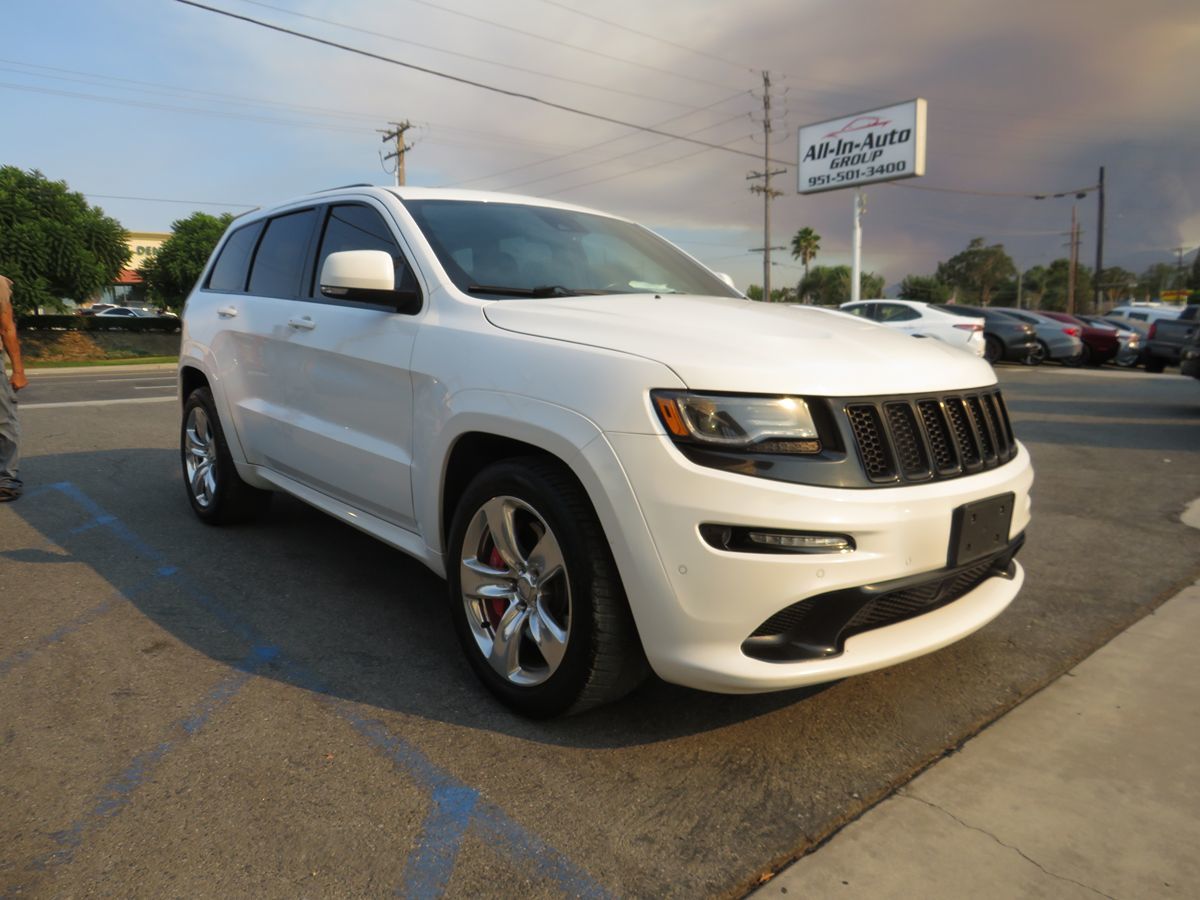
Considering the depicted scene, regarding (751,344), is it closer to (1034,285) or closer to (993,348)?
(993,348)

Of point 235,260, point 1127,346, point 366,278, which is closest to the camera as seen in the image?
point 366,278

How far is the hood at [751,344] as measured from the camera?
90.6 inches

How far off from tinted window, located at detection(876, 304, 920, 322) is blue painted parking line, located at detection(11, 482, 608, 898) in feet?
53.7

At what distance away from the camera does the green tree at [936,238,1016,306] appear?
92.9 metres

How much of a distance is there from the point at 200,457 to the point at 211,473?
222 mm

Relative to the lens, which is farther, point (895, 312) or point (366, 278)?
point (895, 312)

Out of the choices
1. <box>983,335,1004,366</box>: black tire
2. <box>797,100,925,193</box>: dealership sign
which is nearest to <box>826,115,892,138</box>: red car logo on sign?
<box>797,100,925,193</box>: dealership sign

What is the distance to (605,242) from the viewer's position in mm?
3811

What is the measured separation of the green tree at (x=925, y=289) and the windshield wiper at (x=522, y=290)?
249 ft

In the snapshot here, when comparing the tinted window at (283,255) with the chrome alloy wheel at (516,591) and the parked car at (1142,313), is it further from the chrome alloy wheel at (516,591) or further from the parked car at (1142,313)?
the parked car at (1142,313)

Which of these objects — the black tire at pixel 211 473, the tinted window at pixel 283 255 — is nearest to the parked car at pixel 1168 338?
the tinted window at pixel 283 255

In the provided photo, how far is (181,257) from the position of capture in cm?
5531

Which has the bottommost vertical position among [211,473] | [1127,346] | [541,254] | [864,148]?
[211,473]

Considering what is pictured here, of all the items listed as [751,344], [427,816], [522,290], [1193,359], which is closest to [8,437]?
[522,290]
